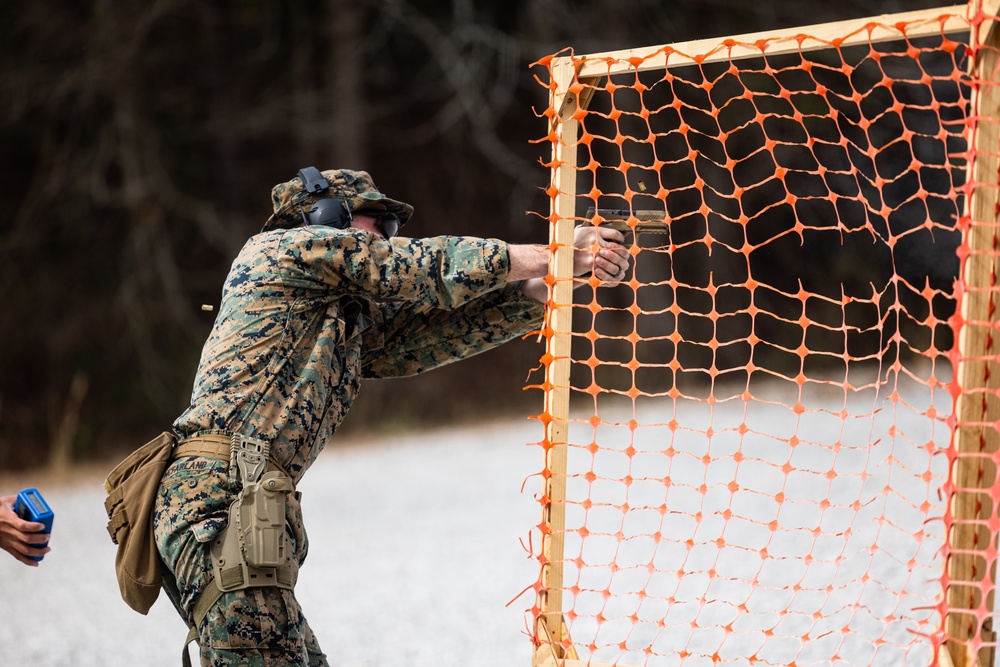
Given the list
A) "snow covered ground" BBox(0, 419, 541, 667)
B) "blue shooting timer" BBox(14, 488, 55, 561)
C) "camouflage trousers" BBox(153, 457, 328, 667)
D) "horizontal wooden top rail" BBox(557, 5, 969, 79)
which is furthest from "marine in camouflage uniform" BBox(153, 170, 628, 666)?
"snow covered ground" BBox(0, 419, 541, 667)

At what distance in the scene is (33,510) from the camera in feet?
10.4

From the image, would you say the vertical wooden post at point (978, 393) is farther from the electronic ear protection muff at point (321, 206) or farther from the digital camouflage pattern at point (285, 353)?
the electronic ear protection muff at point (321, 206)

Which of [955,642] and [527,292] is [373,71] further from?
[955,642]

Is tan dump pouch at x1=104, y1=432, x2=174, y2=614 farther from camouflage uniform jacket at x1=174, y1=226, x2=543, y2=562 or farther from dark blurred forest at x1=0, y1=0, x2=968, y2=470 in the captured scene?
dark blurred forest at x1=0, y1=0, x2=968, y2=470

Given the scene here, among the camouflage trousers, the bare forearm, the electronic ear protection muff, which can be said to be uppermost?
the electronic ear protection muff

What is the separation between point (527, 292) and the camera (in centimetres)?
376

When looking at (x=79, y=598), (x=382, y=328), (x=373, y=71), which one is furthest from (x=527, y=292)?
(x=373, y=71)

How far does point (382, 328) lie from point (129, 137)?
421 inches

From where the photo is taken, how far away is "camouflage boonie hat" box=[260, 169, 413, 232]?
11.7 ft

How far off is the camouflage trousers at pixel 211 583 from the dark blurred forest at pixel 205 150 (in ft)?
27.2

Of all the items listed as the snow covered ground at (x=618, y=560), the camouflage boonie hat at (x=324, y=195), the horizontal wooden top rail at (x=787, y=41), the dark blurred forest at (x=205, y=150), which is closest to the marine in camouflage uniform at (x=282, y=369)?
the camouflage boonie hat at (x=324, y=195)

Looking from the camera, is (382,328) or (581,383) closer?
(382,328)

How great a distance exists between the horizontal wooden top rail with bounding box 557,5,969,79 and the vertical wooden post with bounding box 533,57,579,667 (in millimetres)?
172

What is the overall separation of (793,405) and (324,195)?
19.1 ft
